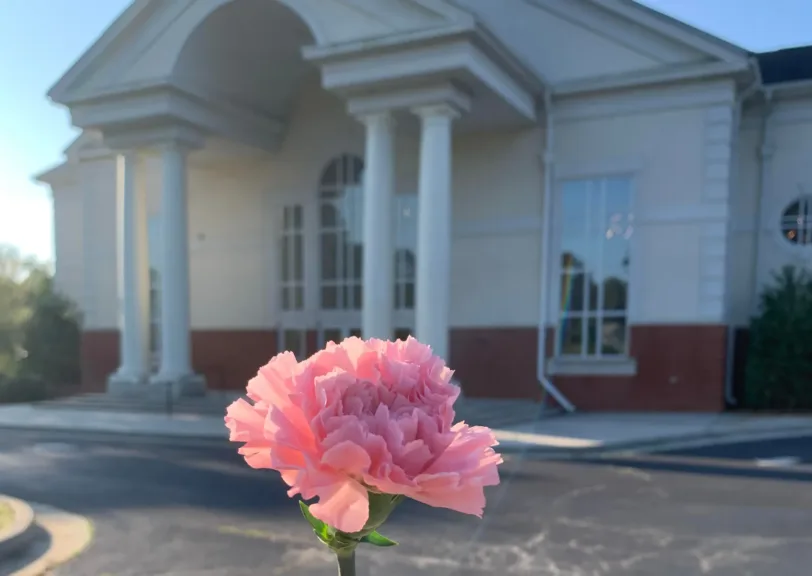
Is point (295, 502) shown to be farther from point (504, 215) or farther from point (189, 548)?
point (504, 215)

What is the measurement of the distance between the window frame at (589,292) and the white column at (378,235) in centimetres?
383

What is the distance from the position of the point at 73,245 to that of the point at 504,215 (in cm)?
1480

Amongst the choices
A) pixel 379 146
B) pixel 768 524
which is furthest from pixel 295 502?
pixel 379 146

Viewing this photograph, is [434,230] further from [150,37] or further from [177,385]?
[150,37]

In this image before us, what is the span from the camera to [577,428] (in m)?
10.2

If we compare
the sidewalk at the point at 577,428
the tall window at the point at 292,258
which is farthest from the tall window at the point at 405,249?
the sidewalk at the point at 577,428

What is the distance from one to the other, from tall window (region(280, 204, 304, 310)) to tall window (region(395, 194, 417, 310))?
2859 millimetres

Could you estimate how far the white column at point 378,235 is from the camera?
10.9m

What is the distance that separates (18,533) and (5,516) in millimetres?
690

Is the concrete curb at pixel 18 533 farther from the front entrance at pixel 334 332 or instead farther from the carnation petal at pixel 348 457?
the front entrance at pixel 334 332

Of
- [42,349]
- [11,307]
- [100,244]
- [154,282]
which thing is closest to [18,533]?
[154,282]

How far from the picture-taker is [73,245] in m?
19.3

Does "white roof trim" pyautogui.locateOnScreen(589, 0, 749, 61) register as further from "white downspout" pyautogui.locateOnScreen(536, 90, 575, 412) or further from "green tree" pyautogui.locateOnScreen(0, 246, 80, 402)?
"green tree" pyautogui.locateOnScreen(0, 246, 80, 402)

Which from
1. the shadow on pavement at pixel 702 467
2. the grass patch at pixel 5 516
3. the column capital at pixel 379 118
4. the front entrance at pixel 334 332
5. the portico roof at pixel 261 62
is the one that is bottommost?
the shadow on pavement at pixel 702 467
